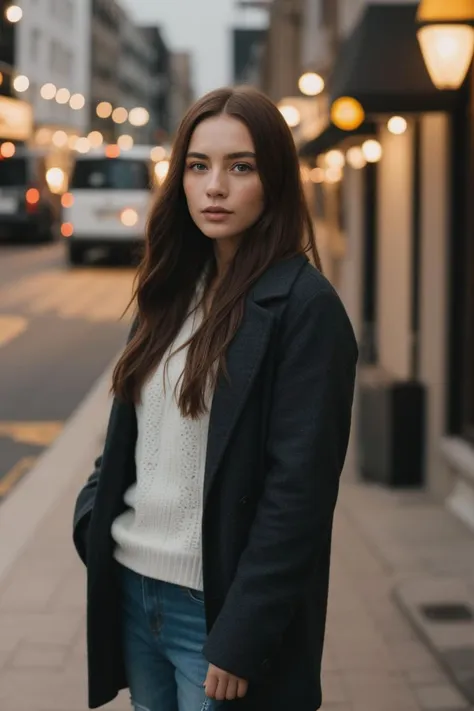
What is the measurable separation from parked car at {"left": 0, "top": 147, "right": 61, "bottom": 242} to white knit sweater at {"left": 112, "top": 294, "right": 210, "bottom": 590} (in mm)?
30431

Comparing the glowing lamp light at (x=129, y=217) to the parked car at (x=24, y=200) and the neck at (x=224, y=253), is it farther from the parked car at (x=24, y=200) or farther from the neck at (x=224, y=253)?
the neck at (x=224, y=253)

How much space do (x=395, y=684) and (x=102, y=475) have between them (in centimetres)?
254

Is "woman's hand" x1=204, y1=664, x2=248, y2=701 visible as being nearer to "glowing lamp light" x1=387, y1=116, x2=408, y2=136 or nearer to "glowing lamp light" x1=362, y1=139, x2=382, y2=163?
"glowing lamp light" x1=387, y1=116, x2=408, y2=136

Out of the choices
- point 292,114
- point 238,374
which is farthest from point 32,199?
point 238,374

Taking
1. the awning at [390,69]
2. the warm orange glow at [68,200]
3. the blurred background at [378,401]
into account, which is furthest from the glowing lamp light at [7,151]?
the awning at [390,69]

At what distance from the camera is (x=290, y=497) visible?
87.9 inches

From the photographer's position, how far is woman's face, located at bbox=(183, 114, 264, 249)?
2375 millimetres

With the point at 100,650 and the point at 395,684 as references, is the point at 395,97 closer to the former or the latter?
the point at 395,684

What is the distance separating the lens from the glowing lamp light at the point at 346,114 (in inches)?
352

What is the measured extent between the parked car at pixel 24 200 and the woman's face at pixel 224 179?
3043 centimetres

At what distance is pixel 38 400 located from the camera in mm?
11859

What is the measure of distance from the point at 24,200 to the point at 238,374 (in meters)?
30.8

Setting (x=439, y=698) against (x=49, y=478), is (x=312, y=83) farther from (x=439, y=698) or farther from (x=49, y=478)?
(x=439, y=698)

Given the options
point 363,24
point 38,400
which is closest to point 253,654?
point 363,24
